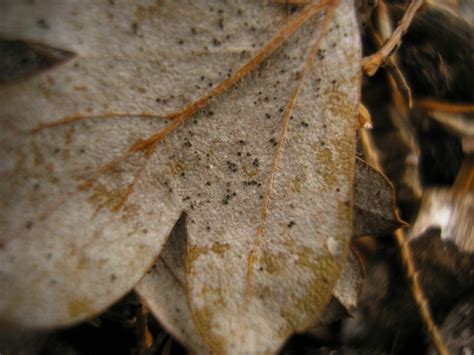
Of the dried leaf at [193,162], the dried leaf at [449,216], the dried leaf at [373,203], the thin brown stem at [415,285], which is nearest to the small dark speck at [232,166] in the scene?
the dried leaf at [193,162]

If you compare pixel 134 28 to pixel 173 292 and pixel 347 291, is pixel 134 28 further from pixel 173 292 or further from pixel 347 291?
pixel 347 291

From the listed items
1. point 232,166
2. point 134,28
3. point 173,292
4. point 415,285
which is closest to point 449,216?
point 415,285

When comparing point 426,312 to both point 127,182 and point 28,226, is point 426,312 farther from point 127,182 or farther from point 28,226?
point 28,226

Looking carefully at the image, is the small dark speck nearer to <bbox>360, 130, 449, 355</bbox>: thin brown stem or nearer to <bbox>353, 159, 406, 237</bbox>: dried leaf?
<bbox>353, 159, 406, 237</bbox>: dried leaf

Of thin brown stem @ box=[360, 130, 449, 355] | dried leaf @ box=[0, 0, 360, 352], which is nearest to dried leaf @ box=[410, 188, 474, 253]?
thin brown stem @ box=[360, 130, 449, 355]

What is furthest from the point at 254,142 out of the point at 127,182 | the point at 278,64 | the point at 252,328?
the point at 252,328

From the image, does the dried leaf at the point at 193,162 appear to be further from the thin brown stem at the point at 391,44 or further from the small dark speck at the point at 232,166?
the thin brown stem at the point at 391,44
